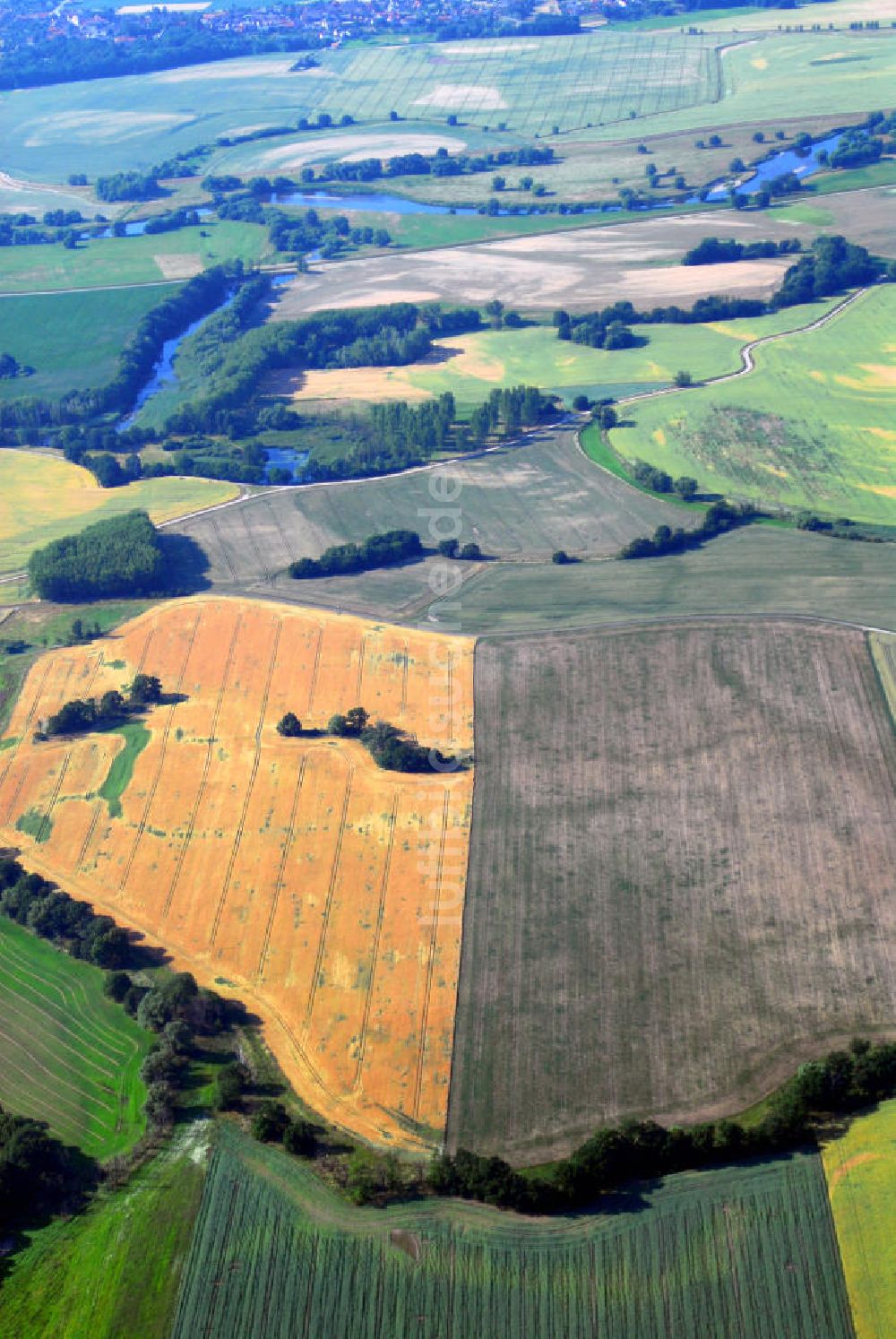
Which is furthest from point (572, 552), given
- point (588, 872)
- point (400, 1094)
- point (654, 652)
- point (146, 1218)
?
point (146, 1218)

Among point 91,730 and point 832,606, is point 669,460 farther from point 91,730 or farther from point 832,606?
point 91,730

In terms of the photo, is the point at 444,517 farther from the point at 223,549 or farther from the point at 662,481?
the point at 662,481

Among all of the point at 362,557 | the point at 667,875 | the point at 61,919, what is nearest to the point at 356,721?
the point at 61,919

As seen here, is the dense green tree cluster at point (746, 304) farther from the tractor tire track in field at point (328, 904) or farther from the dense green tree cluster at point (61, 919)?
the dense green tree cluster at point (61, 919)

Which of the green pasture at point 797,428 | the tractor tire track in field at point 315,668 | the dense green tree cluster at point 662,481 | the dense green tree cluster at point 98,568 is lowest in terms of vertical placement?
the green pasture at point 797,428

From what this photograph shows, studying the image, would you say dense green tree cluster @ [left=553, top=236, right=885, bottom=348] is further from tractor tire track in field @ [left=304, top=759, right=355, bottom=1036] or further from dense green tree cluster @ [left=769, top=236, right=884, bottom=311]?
tractor tire track in field @ [left=304, top=759, right=355, bottom=1036]

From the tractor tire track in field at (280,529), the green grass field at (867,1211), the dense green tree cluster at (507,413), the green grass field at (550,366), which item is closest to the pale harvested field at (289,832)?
the tractor tire track in field at (280,529)

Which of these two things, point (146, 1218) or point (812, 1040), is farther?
point (812, 1040)
